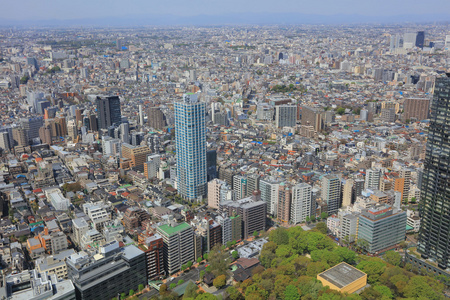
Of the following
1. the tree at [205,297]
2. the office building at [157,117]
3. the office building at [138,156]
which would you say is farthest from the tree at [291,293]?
the office building at [157,117]

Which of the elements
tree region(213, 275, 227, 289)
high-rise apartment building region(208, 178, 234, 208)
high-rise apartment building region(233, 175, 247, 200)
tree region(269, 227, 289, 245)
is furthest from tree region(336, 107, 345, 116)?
tree region(213, 275, 227, 289)

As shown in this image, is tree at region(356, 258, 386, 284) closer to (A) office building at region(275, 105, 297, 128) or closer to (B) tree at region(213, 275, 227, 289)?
(B) tree at region(213, 275, 227, 289)

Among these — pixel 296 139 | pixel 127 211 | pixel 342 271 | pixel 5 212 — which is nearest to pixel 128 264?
pixel 127 211

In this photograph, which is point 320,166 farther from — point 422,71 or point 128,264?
point 422,71

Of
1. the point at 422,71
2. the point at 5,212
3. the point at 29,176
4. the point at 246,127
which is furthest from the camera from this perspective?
the point at 422,71

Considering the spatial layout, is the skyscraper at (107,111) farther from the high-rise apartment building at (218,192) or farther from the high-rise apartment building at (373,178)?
the high-rise apartment building at (373,178)

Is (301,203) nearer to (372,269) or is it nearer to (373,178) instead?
(373,178)
